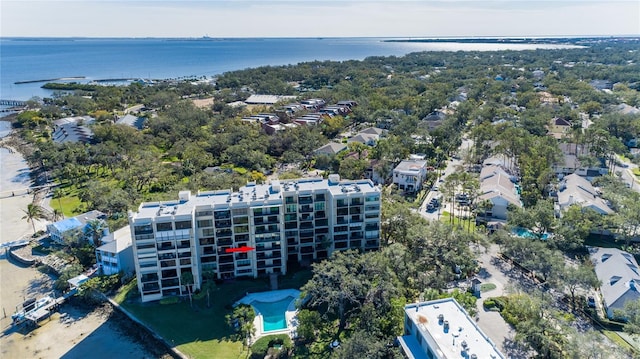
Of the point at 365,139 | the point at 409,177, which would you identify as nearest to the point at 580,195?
the point at 409,177

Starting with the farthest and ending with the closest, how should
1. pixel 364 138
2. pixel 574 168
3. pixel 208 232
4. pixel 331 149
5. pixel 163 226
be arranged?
pixel 364 138
pixel 331 149
pixel 574 168
pixel 208 232
pixel 163 226

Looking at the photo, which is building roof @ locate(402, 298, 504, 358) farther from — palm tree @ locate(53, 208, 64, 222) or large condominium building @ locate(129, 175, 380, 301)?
palm tree @ locate(53, 208, 64, 222)

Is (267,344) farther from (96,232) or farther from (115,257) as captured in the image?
(96,232)

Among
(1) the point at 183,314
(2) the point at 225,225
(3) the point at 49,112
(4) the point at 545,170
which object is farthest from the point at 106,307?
(3) the point at 49,112

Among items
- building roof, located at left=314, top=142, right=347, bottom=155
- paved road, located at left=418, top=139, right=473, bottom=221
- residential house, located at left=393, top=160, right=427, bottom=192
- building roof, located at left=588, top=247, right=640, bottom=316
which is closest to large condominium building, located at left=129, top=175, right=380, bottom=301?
paved road, located at left=418, top=139, right=473, bottom=221

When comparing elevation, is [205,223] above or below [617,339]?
above

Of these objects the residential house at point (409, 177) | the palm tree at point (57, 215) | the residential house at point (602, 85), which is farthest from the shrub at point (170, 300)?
the residential house at point (602, 85)
